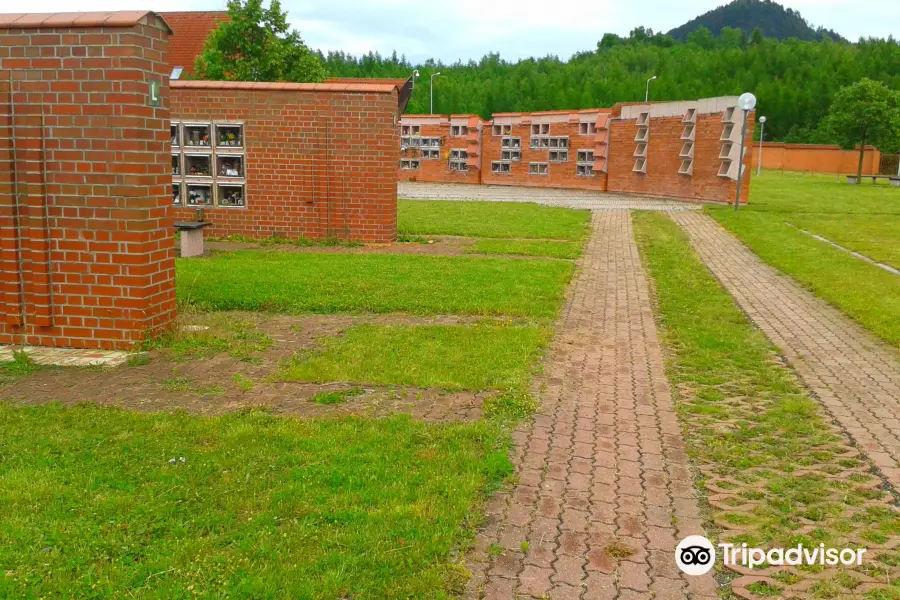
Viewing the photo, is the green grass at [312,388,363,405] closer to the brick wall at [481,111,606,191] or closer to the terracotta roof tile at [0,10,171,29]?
the terracotta roof tile at [0,10,171,29]

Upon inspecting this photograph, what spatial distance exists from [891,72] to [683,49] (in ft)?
157

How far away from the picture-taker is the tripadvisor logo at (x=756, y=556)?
3.46 m

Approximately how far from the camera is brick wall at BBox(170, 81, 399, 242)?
14.3 m

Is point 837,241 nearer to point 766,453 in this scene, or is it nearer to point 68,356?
point 766,453

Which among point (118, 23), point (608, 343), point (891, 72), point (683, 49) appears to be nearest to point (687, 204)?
point (608, 343)

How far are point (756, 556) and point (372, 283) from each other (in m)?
7.08

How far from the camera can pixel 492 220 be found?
64.7 ft

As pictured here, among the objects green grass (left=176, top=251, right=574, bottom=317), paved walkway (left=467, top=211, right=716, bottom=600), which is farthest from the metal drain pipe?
paved walkway (left=467, top=211, right=716, bottom=600)

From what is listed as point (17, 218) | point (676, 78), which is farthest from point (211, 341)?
point (676, 78)

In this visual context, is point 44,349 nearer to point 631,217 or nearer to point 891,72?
point 631,217

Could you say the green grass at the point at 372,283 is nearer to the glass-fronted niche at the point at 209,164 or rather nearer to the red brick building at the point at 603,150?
the glass-fronted niche at the point at 209,164

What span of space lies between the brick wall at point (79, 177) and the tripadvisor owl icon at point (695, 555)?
4.79 meters

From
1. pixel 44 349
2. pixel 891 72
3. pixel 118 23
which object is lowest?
pixel 44 349

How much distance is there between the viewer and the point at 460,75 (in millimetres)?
114812
